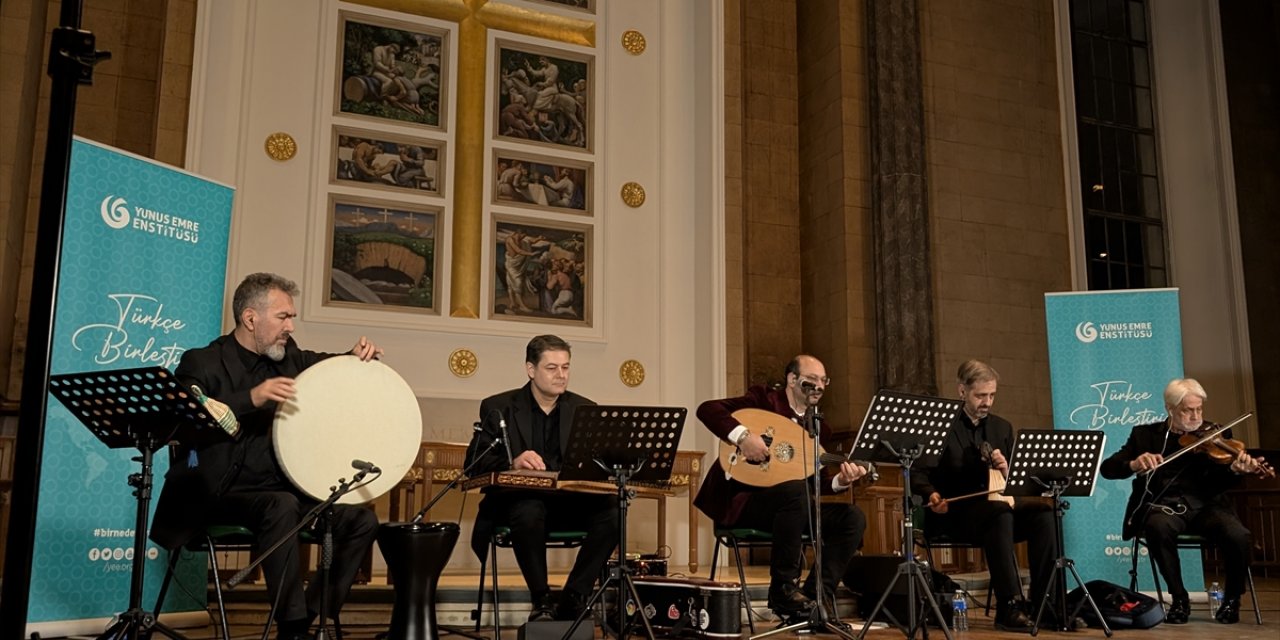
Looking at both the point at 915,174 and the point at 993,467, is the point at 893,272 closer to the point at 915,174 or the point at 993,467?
the point at 915,174

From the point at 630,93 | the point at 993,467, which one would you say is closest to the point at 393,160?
the point at 630,93

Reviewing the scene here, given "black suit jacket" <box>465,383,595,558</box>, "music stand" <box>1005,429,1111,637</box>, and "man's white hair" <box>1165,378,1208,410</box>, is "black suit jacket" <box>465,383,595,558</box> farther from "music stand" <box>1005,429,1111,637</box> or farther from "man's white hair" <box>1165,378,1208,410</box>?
"man's white hair" <box>1165,378,1208,410</box>

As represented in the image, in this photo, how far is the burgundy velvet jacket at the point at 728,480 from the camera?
5.67 metres

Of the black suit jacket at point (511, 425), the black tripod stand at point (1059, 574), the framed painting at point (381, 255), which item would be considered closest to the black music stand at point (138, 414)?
the black suit jacket at point (511, 425)

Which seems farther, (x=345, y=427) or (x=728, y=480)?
(x=728, y=480)

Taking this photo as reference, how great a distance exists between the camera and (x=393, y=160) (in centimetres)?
852

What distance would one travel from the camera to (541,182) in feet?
29.3

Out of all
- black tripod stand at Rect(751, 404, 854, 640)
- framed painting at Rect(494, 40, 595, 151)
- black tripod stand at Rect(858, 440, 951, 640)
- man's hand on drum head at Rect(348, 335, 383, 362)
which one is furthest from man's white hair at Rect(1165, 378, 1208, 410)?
framed painting at Rect(494, 40, 595, 151)

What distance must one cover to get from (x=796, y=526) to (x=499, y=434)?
1447 millimetres

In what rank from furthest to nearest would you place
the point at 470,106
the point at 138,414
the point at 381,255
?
the point at 470,106
the point at 381,255
the point at 138,414

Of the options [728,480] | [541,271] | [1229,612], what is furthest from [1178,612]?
[541,271]

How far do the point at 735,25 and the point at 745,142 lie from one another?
3.07ft

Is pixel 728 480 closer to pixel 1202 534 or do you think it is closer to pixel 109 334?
pixel 1202 534

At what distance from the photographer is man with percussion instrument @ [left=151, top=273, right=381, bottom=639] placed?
171 inches
